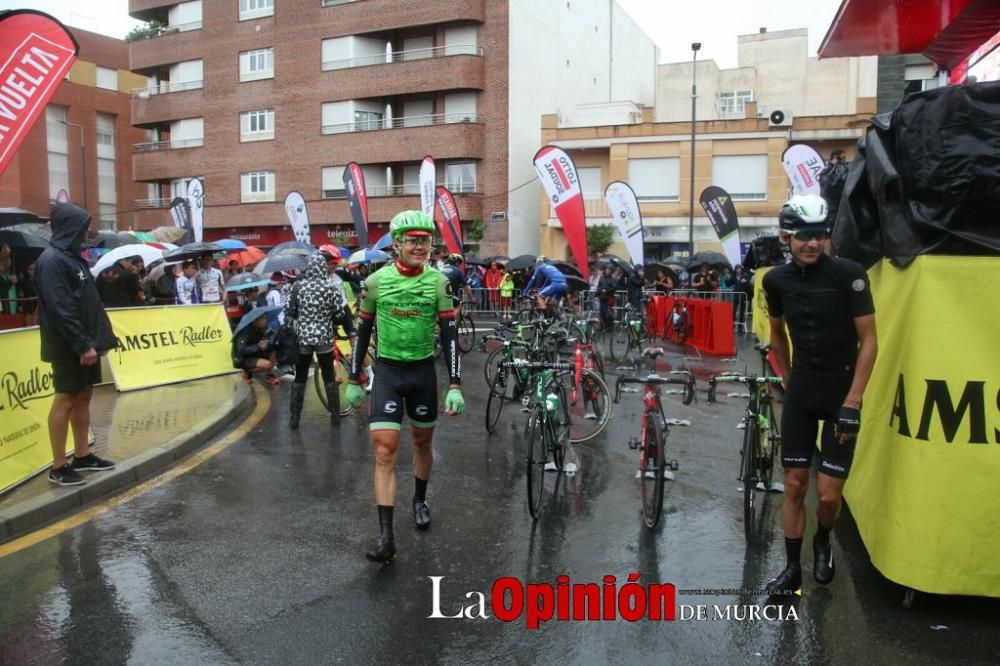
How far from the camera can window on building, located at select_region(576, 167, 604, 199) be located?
137 ft

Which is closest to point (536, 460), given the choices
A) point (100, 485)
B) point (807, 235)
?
point (807, 235)

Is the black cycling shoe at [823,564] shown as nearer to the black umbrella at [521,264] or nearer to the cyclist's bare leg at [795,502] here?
the cyclist's bare leg at [795,502]

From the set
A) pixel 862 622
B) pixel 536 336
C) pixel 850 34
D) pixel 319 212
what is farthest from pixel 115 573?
pixel 319 212

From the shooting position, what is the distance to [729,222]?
2394cm

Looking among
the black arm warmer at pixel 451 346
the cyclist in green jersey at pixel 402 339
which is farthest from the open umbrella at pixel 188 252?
the black arm warmer at pixel 451 346

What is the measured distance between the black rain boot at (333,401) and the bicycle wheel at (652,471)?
4.57 meters

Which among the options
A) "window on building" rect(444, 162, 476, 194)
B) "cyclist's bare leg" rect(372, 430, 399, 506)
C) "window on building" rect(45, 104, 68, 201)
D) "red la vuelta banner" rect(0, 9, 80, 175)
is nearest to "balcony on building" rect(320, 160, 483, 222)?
"window on building" rect(444, 162, 476, 194)

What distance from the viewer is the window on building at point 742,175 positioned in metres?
A: 38.4

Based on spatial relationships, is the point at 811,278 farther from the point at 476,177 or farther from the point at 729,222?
the point at 476,177

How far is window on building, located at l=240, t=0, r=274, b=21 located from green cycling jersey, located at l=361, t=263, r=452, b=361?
45.4m

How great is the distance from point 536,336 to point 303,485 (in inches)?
167

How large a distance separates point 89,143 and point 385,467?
60382 millimetres

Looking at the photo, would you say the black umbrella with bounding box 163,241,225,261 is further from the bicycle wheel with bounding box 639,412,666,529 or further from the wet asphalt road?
the bicycle wheel with bounding box 639,412,666,529

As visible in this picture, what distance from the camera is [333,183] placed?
44.4 meters
